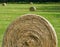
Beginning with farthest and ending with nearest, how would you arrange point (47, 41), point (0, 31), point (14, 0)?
point (14, 0) < point (0, 31) < point (47, 41)

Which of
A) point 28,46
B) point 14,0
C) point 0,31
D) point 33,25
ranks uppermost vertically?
point 33,25

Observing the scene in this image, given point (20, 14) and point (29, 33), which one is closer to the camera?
point (29, 33)

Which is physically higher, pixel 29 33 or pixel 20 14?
pixel 29 33

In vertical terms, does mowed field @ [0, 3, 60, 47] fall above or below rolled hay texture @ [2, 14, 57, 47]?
below

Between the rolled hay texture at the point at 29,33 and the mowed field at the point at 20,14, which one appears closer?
the rolled hay texture at the point at 29,33

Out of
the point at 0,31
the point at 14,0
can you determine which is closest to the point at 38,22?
the point at 0,31

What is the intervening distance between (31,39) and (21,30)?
1.29 feet

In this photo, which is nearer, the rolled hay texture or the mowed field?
the rolled hay texture

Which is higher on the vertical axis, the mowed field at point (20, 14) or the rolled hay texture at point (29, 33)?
the rolled hay texture at point (29, 33)

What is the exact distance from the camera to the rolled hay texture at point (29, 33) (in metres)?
10.1

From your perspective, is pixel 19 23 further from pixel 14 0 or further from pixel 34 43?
pixel 14 0

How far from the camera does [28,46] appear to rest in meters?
10.4

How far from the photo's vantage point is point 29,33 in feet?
33.8

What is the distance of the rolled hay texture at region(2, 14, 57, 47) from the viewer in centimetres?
1013
